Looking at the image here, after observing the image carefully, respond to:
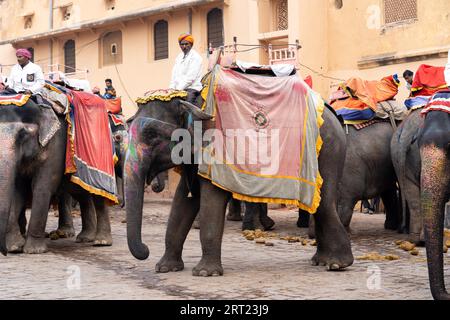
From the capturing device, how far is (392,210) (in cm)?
1209

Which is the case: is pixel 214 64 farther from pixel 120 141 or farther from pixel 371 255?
pixel 120 141

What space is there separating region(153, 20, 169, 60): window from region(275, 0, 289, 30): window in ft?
15.5

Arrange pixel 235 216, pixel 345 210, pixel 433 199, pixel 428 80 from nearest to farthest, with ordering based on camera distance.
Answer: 1. pixel 433 199
2. pixel 428 80
3. pixel 345 210
4. pixel 235 216

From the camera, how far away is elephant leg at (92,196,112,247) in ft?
33.8

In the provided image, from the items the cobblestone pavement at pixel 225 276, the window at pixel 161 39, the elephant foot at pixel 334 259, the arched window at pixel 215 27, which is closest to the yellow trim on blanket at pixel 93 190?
the cobblestone pavement at pixel 225 276

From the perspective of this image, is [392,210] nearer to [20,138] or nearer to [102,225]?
[102,225]

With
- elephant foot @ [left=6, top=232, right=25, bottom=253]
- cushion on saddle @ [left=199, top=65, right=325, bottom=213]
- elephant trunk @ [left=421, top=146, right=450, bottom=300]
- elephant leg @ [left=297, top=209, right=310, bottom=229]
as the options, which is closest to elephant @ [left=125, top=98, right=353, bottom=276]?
cushion on saddle @ [left=199, top=65, right=325, bottom=213]

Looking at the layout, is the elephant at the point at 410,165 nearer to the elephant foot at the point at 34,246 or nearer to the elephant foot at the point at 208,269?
the elephant foot at the point at 208,269

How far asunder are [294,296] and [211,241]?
1345mm

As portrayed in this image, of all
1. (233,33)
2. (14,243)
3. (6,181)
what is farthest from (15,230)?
(233,33)

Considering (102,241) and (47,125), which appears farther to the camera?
(102,241)

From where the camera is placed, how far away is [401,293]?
6137mm

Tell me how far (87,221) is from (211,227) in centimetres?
405

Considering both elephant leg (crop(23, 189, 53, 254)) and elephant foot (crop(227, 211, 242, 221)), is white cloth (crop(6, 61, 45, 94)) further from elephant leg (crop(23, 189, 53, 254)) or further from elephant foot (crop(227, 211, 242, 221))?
elephant foot (crop(227, 211, 242, 221))
